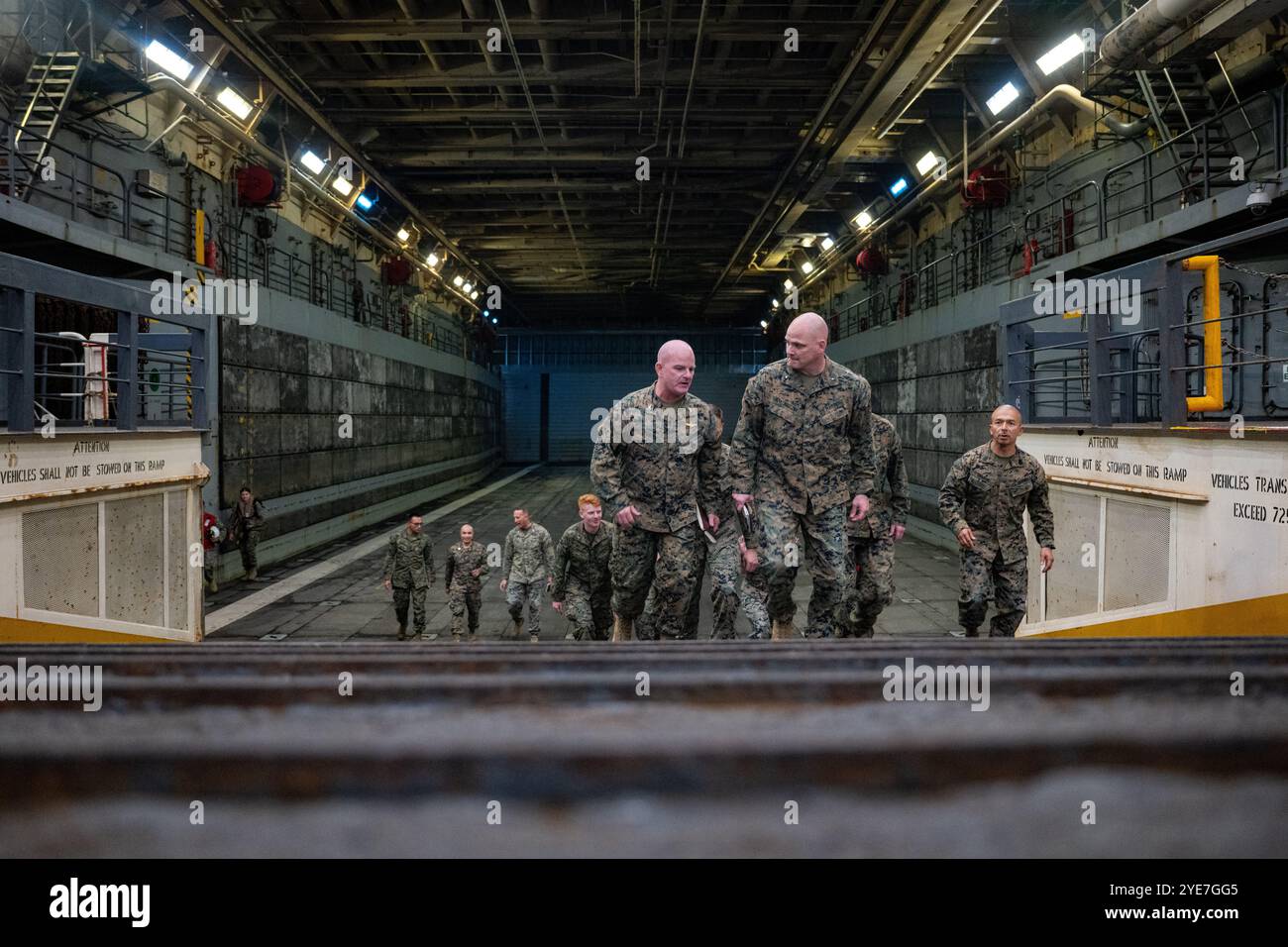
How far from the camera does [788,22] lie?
1158 cm

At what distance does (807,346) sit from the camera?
16.3 feet

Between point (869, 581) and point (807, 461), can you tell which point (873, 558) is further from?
point (807, 461)

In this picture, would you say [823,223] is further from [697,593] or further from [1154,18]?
[697,593]

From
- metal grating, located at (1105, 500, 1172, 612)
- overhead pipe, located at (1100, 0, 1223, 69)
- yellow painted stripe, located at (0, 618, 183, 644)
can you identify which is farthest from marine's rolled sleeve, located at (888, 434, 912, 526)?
overhead pipe, located at (1100, 0, 1223, 69)

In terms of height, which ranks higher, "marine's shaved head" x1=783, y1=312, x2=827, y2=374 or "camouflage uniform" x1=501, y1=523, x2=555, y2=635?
"marine's shaved head" x1=783, y1=312, x2=827, y2=374

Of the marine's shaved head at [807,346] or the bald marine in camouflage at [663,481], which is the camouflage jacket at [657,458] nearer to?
the bald marine in camouflage at [663,481]

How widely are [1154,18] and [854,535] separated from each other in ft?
22.9

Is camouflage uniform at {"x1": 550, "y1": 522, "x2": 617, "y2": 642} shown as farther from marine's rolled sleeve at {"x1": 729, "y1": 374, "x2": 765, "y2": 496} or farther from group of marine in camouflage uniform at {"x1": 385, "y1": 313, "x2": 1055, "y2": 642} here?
marine's rolled sleeve at {"x1": 729, "y1": 374, "x2": 765, "y2": 496}

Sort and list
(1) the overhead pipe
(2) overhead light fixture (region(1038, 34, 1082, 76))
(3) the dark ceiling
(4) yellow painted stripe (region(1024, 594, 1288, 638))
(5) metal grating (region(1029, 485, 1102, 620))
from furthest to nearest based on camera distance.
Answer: (2) overhead light fixture (region(1038, 34, 1082, 76)) < (3) the dark ceiling < (1) the overhead pipe < (5) metal grating (region(1029, 485, 1102, 620)) < (4) yellow painted stripe (region(1024, 594, 1288, 638))

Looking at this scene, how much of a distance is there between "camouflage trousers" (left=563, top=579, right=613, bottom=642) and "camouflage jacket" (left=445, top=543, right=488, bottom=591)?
83.7 inches

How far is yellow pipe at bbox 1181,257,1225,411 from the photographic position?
511cm

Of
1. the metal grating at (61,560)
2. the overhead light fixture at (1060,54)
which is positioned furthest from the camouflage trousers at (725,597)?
the overhead light fixture at (1060,54)

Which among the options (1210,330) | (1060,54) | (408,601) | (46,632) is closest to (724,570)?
(1210,330)

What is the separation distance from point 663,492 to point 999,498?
8.42 ft
